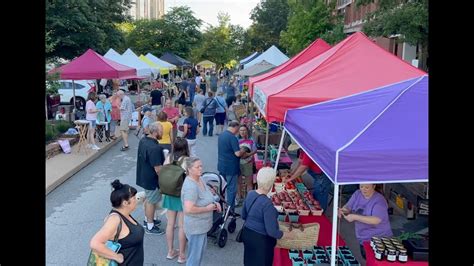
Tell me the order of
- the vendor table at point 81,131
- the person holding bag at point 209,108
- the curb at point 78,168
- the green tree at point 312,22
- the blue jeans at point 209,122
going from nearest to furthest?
the curb at point 78,168
the vendor table at point 81,131
the person holding bag at point 209,108
the blue jeans at point 209,122
the green tree at point 312,22

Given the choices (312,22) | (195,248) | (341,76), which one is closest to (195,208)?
(195,248)

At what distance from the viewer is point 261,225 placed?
4.47m

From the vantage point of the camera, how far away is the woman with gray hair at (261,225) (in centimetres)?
441

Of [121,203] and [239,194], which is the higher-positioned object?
[121,203]

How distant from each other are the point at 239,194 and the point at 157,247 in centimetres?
224

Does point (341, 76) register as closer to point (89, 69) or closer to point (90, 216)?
point (90, 216)

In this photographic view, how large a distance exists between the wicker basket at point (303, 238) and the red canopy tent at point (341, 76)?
185 cm

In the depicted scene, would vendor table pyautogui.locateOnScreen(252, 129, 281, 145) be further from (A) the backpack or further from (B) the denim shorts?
(A) the backpack

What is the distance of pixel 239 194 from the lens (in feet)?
27.1

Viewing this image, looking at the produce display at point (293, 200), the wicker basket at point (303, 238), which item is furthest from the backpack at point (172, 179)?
the wicker basket at point (303, 238)

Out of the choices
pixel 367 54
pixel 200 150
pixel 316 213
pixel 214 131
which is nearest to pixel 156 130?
pixel 316 213

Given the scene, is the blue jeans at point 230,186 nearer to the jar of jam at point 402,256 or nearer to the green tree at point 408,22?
the jar of jam at point 402,256

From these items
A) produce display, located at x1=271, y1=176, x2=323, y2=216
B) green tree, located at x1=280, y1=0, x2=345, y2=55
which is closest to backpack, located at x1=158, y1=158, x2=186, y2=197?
produce display, located at x1=271, y1=176, x2=323, y2=216
